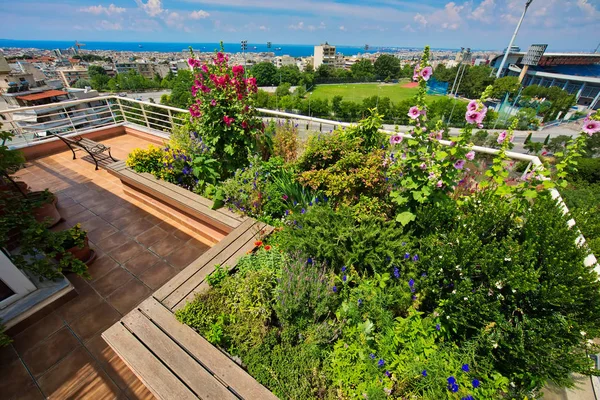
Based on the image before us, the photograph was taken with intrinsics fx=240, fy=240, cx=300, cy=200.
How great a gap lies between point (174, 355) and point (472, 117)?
115 inches

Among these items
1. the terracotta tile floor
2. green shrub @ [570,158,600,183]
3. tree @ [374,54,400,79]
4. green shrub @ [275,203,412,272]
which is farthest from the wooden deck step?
tree @ [374,54,400,79]

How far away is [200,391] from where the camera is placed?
1.51 meters

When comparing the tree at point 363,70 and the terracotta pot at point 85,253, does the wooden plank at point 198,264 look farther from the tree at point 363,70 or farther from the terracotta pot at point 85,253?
the tree at point 363,70

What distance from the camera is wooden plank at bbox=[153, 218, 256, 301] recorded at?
2142mm

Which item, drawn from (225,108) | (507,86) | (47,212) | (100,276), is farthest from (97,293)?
(507,86)

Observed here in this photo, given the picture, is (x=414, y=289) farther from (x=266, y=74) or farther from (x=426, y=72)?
(x=266, y=74)

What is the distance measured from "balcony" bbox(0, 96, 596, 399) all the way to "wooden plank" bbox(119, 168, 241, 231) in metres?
0.30

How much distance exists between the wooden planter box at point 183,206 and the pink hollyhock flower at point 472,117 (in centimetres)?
247

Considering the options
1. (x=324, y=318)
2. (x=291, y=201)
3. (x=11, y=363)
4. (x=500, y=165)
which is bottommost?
(x=11, y=363)

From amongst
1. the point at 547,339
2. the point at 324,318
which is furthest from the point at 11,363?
the point at 547,339

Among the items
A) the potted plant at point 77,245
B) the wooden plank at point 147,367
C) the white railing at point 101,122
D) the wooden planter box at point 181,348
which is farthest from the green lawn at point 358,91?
the wooden plank at point 147,367

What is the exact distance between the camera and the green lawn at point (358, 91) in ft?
196

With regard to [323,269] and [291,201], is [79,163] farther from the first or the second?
[323,269]

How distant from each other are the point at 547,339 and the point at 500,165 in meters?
1.70
